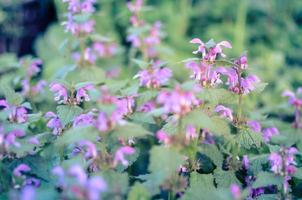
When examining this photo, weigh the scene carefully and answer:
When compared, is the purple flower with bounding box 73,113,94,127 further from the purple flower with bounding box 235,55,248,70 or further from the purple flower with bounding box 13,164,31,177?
the purple flower with bounding box 235,55,248,70

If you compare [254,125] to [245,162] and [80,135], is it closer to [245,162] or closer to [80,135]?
[245,162]

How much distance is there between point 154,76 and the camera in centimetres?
256

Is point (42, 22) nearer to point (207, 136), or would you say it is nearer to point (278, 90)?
point (278, 90)

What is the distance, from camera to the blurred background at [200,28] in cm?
504

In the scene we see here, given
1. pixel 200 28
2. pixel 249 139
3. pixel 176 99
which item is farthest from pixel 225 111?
pixel 200 28

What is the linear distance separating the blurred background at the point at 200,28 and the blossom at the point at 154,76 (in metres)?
2.24

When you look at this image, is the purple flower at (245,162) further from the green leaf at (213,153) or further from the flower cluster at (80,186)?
the flower cluster at (80,186)

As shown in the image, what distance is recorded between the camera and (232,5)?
561cm

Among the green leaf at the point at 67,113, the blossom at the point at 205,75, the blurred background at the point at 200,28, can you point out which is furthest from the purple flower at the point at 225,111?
the blurred background at the point at 200,28

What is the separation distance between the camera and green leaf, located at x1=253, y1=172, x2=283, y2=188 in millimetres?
2042

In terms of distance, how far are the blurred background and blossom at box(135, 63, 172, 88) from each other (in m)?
2.24

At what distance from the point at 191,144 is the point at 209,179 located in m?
0.22

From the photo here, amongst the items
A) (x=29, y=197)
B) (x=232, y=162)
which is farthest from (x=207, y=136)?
(x=29, y=197)

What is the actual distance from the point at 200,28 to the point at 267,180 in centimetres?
373
